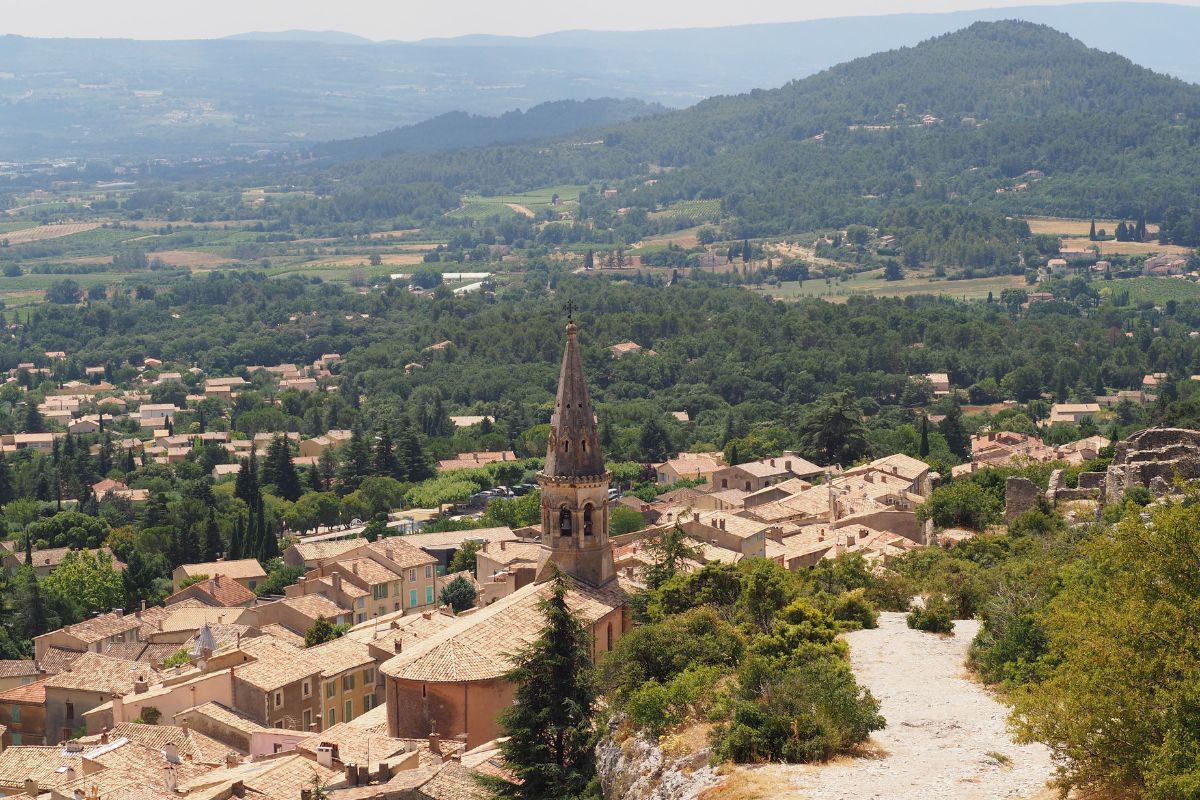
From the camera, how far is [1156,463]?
43.4 metres

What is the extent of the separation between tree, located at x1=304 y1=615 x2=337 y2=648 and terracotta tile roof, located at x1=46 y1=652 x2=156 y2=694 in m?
4.62

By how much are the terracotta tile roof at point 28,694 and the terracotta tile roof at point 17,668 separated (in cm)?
214

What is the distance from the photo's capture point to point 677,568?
4509cm

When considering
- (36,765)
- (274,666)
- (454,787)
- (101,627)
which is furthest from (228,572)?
(454,787)

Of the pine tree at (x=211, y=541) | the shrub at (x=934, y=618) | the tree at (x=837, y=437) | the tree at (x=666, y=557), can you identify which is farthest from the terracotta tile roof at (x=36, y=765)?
the tree at (x=837, y=437)

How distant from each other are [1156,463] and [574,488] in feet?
46.3

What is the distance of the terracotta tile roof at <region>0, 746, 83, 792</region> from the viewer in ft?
131

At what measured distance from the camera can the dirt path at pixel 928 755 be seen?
77.2ft

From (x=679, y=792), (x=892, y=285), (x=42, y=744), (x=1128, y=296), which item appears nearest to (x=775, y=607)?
(x=679, y=792)

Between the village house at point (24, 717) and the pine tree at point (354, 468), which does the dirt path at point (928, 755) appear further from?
the pine tree at point (354, 468)

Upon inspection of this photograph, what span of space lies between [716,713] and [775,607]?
9.42m

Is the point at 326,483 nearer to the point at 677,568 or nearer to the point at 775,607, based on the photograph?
the point at 677,568

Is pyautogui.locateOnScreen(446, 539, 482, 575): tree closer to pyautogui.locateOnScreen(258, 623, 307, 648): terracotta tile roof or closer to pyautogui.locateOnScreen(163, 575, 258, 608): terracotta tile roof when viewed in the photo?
pyautogui.locateOnScreen(163, 575, 258, 608): terracotta tile roof

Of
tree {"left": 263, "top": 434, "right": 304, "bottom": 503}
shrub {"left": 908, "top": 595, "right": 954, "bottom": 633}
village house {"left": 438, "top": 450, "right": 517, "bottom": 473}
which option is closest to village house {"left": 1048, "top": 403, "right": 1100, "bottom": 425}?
village house {"left": 438, "top": 450, "right": 517, "bottom": 473}
